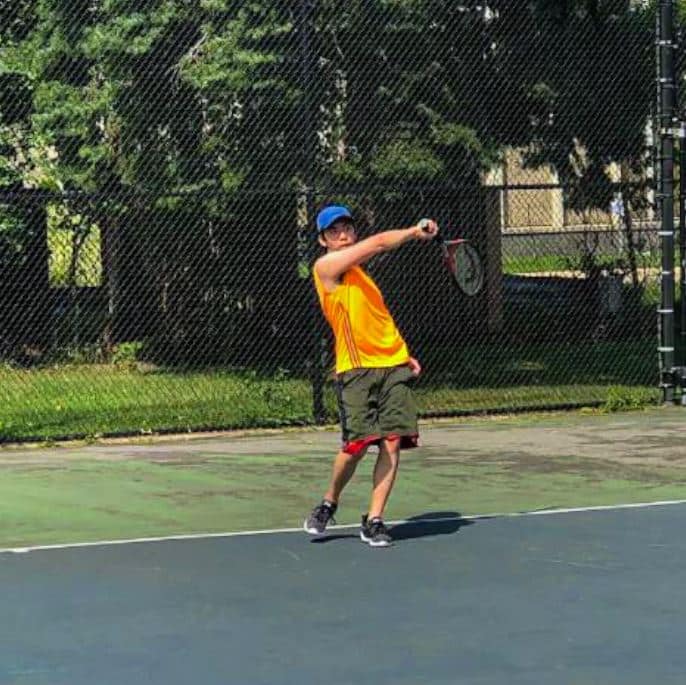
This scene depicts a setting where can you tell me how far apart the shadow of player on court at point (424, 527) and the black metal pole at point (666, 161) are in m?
5.01

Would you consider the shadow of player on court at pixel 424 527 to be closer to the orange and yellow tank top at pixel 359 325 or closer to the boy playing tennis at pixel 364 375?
the boy playing tennis at pixel 364 375

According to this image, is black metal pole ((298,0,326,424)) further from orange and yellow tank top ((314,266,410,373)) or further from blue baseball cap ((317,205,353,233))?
blue baseball cap ((317,205,353,233))

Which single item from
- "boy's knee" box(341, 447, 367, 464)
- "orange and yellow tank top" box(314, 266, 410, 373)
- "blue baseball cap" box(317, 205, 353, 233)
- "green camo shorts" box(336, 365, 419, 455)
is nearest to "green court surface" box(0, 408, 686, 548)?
"boy's knee" box(341, 447, 367, 464)

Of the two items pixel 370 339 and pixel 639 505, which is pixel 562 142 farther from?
pixel 370 339

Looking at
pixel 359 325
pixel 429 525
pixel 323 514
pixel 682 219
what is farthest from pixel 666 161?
pixel 323 514

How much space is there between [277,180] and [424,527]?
621 cm

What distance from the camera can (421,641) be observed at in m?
5.76

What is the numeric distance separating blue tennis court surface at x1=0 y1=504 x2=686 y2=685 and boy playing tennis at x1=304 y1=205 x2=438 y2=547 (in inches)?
9.9

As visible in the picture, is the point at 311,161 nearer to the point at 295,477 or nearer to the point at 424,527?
the point at 295,477

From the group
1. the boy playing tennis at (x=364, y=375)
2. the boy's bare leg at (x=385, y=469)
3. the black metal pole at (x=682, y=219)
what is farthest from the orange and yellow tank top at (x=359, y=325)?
the black metal pole at (x=682, y=219)

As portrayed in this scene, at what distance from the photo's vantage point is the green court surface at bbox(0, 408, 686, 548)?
27.9ft

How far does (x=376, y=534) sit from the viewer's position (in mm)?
7551

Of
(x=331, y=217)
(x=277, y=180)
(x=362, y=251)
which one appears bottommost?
(x=362, y=251)

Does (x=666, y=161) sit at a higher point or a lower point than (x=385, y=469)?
higher
